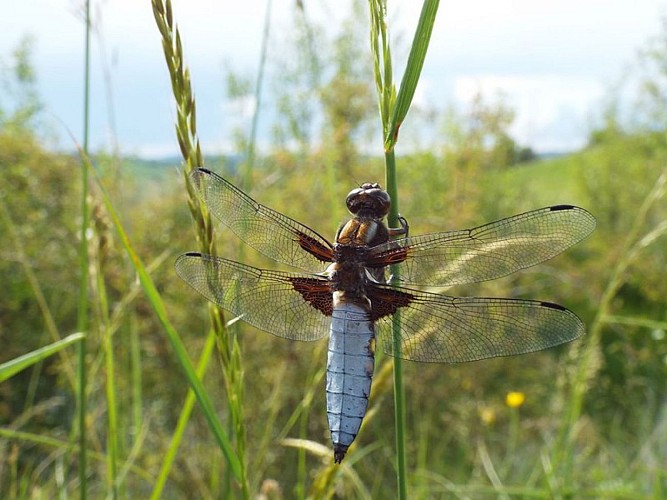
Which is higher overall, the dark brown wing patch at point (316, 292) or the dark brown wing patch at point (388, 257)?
the dark brown wing patch at point (388, 257)

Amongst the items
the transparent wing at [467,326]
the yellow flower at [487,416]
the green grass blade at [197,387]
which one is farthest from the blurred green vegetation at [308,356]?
the green grass blade at [197,387]

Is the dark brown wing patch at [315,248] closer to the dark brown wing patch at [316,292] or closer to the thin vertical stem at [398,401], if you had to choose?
the dark brown wing patch at [316,292]

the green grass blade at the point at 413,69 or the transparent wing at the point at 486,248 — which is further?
the transparent wing at the point at 486,248

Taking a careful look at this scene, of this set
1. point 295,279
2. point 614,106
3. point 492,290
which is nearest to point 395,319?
point 295,279

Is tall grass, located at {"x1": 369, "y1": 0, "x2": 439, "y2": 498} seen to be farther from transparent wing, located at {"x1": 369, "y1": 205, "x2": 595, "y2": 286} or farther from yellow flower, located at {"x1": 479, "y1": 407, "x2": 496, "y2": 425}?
yellow flower, located at {"x1": 479, "y1": 407, "x2": 496, "y2": 425}

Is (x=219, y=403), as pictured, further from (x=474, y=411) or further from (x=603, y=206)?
(x=603, y=206)

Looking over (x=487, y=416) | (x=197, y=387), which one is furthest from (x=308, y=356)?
(x=197, y=387)

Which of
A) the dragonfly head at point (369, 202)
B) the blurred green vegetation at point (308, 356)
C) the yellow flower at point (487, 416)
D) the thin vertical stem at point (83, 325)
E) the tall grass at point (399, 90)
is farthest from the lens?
the blurred green vegetation at point (308, 356)
